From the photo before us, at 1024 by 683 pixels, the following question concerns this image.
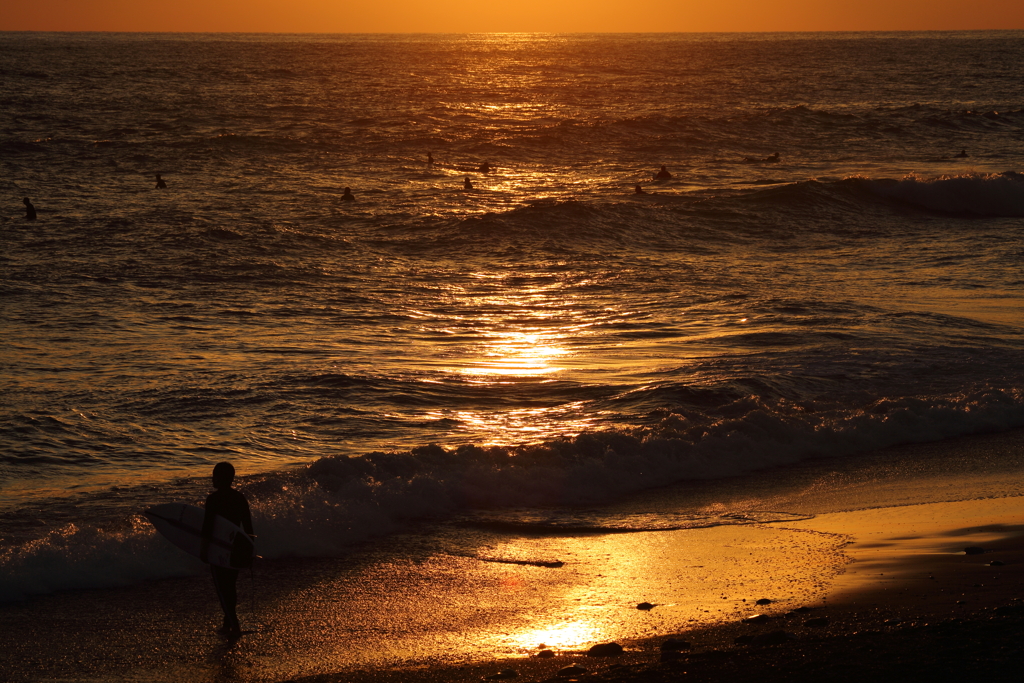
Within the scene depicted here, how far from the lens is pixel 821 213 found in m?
28.3

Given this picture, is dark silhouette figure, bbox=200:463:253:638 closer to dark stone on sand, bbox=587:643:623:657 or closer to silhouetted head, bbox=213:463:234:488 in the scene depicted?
silhouetted head, bbox=213:463:234:488

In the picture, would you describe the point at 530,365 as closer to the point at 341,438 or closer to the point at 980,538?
the point at 341,438

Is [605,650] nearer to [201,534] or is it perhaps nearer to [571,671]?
[571,671]

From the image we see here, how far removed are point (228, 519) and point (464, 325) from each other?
10.4 meters

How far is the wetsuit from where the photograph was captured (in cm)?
614

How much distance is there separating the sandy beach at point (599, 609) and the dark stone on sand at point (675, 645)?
4 cm

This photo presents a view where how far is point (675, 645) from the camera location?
5762mm

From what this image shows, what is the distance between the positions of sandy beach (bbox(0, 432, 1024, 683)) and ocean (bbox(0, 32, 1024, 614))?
58 cm

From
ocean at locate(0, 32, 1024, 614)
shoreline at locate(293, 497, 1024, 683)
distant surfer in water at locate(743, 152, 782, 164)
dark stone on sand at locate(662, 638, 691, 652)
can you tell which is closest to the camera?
shoreline at locate(293, 497, 1024, 683)

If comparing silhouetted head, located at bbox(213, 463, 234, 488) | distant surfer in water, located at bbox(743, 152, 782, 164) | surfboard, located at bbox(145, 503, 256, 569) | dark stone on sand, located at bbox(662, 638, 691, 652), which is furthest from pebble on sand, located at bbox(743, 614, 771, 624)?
distant surfer in water, located at bbox(743, 152, 782, 164)

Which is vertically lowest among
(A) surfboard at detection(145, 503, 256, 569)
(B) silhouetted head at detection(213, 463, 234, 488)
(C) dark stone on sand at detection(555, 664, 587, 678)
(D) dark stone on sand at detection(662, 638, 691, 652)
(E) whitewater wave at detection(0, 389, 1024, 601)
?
(E) whitewater wave at detection(0, 389, 1024, 601)

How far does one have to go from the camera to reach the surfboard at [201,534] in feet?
19.9

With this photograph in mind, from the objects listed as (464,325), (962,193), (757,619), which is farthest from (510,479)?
(962,193)

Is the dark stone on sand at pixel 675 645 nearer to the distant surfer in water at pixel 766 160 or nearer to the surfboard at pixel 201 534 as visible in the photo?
the surfboard at pixel 201 534
